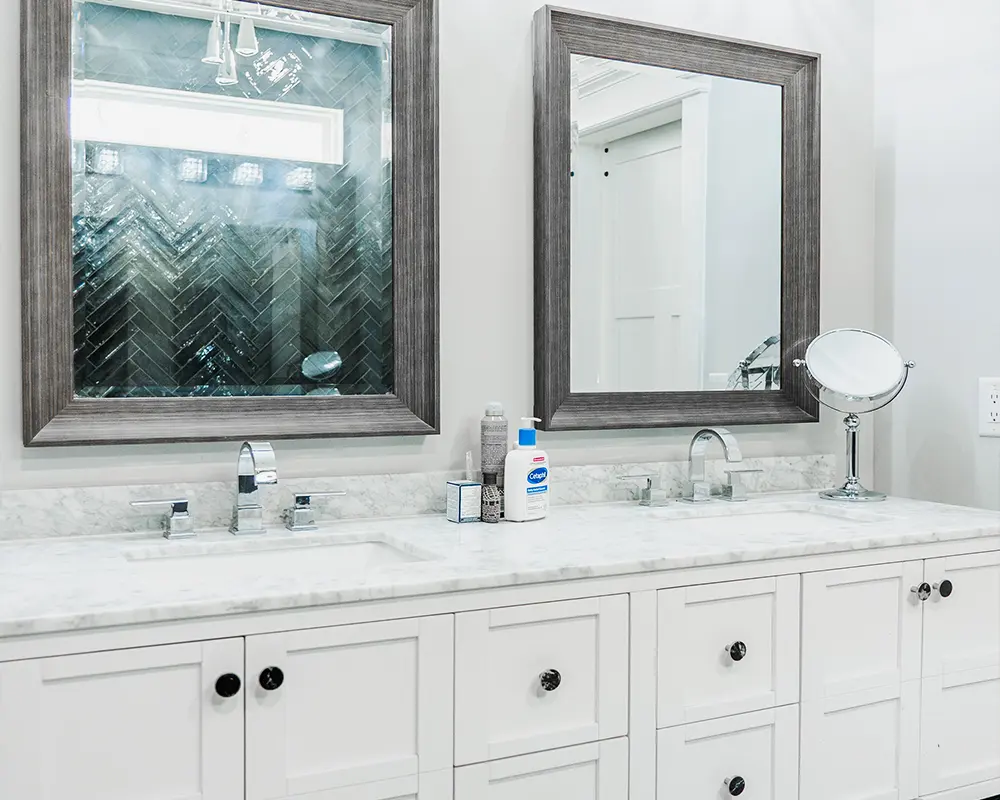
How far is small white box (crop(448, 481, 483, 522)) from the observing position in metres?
1.79

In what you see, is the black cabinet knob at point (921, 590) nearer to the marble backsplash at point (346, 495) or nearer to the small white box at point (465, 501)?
the marble backsplash at point (346, 495)

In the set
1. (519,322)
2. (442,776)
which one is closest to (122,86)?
(519,322)

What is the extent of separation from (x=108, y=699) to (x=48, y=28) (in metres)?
1.08

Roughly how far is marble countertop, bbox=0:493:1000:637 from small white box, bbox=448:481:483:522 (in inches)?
0.9

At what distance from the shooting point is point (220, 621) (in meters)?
1.22

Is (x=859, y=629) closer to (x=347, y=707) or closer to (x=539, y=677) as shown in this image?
(x=539, y=677)

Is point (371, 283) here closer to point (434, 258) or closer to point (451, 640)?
point (434, 258)

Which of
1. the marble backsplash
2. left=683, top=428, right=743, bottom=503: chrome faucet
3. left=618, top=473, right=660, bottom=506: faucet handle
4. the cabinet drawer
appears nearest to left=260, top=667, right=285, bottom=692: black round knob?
the cabinet drawer

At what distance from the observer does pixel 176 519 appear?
1.63 metres

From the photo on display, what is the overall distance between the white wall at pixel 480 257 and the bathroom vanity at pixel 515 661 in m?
0.15

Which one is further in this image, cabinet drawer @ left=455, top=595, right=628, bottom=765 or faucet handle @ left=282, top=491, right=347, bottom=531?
faucet handle @ left=282, top=491, right=347, bottom=531

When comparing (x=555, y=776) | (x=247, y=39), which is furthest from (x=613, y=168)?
(x=555, y=776)

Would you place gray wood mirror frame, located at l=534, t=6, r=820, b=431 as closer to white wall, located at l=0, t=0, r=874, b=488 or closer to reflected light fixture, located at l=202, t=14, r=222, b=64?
white wall, located at l=0, t=0, r=874, b=488

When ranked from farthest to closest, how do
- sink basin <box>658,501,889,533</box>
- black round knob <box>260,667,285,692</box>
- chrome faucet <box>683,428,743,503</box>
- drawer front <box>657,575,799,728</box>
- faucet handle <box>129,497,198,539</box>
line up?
1. chrome faucet <box>683,428,743,503</box>
2. sink basin <box>658,501,889,533</box>
3. faucet handle <box>129,497,198,539</box>
4. drawer front <box>657,575,799,728</box>
5. black round knob <box>260,667,285,692</box>
